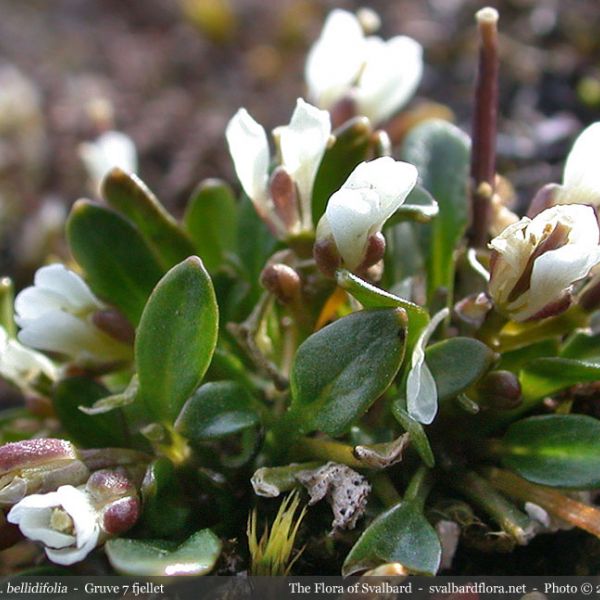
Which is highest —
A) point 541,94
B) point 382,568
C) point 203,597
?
point 541,94

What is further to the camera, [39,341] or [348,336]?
[39,341]

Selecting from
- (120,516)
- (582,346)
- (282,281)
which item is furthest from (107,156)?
(582,346)

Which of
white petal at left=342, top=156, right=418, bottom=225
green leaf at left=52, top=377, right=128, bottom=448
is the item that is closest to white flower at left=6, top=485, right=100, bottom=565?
green leaf at left=52, top=377, right=128, bottom=448

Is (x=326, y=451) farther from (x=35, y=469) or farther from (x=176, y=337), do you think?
(x=35, y=469)

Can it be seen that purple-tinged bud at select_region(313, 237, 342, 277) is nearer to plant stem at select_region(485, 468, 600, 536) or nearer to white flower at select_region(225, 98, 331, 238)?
white flower at select_region(225, 98, 331, 238)

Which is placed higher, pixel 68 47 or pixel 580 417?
pixel 68 47

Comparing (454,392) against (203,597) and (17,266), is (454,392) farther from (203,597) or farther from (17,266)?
(17,266)

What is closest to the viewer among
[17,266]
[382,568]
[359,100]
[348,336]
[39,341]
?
[382,568]

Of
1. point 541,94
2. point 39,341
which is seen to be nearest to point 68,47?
point 541,94
